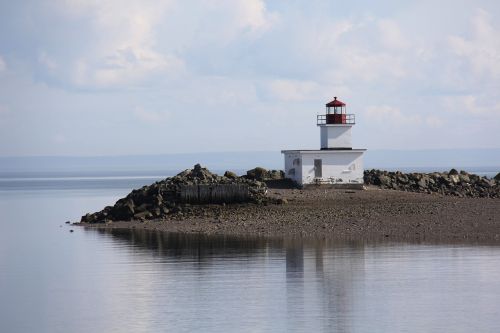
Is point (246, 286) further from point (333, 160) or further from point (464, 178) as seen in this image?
point (464, 178)

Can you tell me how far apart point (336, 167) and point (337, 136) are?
1.95 m

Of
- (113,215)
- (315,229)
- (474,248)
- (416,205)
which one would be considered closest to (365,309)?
(474,248)

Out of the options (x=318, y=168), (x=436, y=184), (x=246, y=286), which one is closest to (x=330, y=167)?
(x=318, y=168)

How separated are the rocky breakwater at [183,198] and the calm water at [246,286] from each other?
15.4ft

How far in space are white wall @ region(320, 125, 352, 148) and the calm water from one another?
1220 centimetres

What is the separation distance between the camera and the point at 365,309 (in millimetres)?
21875

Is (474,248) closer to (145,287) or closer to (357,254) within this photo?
(357,254)

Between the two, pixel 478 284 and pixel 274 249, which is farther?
pixel 274 249

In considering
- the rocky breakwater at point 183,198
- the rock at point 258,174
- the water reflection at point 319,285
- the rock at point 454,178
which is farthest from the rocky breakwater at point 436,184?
the water reflection at point 319,285

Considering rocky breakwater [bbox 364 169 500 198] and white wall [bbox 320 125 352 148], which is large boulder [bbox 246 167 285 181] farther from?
rocky breakwater [bbox 364 169 500 198]

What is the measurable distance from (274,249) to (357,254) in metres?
3.17

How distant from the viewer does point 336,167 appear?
147 feet

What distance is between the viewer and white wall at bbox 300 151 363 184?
146ft

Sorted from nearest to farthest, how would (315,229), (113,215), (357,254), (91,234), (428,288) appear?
(428,288), (357,254), (315,229), (91,234), (113,215)
